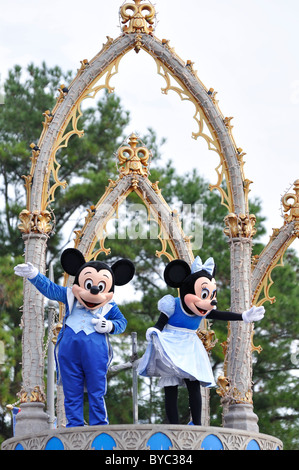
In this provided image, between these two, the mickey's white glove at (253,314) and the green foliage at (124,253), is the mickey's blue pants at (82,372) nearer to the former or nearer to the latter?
the mickey's white glove at (253,314)

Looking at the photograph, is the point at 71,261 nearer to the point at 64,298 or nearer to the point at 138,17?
the point at 64,298

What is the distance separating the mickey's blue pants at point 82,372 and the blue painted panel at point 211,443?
940 millimetres

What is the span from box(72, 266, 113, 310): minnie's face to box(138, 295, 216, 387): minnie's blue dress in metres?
0.47

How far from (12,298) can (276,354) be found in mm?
4108

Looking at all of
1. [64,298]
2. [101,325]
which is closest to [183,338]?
[101,325]

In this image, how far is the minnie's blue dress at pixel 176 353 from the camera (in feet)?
24.4

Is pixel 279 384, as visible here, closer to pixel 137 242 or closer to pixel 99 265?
pixel 137 242

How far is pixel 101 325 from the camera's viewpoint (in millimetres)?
7465

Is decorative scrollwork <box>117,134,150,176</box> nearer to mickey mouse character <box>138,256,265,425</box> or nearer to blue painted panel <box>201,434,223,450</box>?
mickey mouse character <box>138,256,265,425</box>

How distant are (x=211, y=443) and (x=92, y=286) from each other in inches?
60.5

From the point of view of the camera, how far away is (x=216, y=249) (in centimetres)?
1577

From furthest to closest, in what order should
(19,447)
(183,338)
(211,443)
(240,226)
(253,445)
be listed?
1. (240,226)
2. (183,338)
3. (19,447)
4. (253,445)
5. (211,443)

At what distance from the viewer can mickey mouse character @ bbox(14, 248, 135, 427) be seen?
738 centimetres
